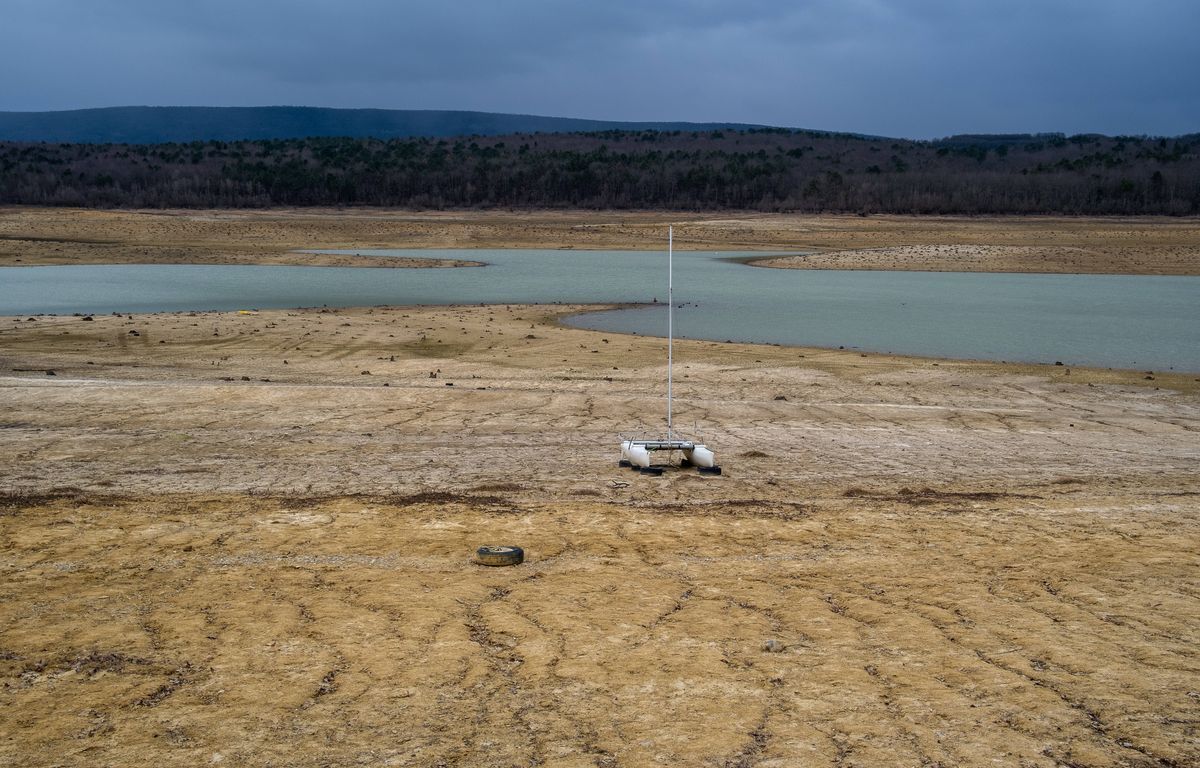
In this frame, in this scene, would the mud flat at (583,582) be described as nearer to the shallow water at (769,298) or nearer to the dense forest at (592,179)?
the shallow water at (769,298)

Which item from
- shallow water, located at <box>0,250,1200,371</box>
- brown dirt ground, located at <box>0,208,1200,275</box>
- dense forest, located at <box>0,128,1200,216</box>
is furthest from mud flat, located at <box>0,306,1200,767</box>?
dense forest, located at <box>0,128,1200,216</box>

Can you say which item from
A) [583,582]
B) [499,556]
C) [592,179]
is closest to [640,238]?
[592,179]

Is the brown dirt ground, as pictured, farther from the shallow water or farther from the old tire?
the old tire

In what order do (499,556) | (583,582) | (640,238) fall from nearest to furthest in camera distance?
(583,582), (499,556), (640,238)

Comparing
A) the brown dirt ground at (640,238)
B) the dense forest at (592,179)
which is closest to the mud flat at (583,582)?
the brown dirt ground at (640,238)

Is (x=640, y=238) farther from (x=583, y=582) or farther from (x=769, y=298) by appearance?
(x=583, y=582)

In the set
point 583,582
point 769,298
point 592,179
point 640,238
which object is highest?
point 592,179
